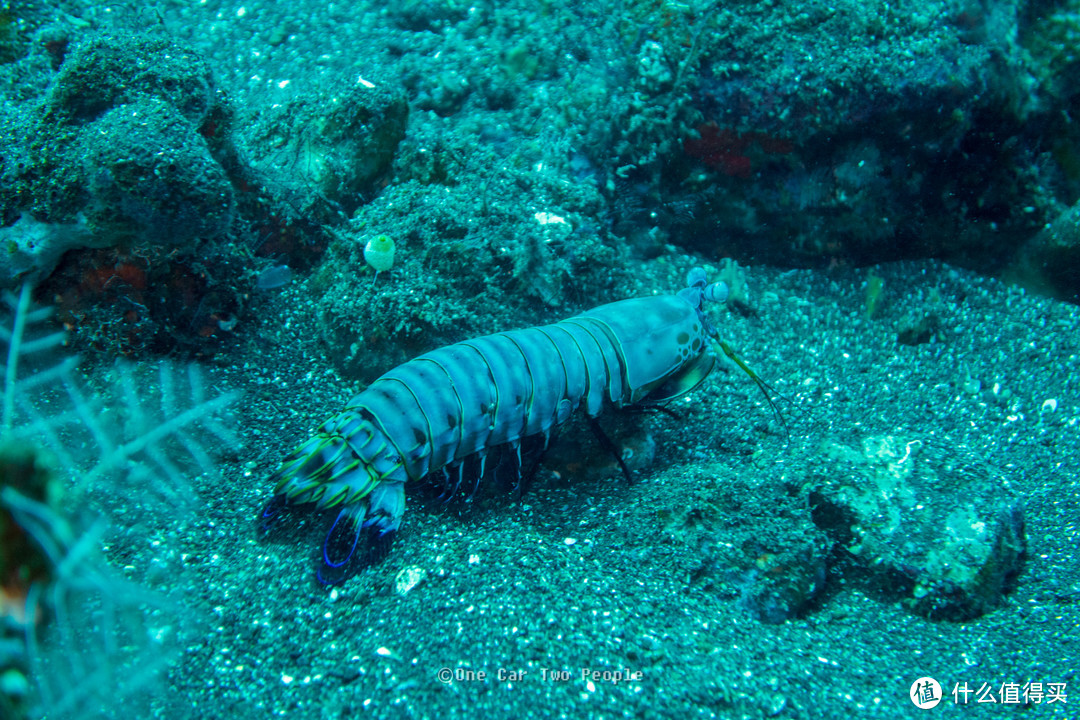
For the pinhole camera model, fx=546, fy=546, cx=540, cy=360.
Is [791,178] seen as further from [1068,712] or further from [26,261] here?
[26,261]

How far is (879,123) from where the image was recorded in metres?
4.33

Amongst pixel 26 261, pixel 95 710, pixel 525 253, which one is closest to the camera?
pixel 95 710

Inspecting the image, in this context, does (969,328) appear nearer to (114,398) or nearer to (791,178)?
(791,178)

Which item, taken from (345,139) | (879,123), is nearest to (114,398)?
(345,139)

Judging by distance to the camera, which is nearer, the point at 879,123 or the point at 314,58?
the point at 879,123

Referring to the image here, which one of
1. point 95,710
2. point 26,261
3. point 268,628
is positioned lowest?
point 268,628

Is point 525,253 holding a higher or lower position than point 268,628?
higher

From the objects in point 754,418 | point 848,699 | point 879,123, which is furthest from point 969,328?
point 848,699

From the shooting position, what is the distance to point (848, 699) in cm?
223

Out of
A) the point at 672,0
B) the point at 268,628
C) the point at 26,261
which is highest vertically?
the point at 672,0

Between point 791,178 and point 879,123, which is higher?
point 879,123

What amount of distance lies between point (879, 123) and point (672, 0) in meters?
1.99

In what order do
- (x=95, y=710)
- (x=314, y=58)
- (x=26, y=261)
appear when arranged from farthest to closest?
(x=314, y=58)
(x=26, y=261)
(x=95, y=710)

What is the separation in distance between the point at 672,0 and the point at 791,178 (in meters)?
1.82
